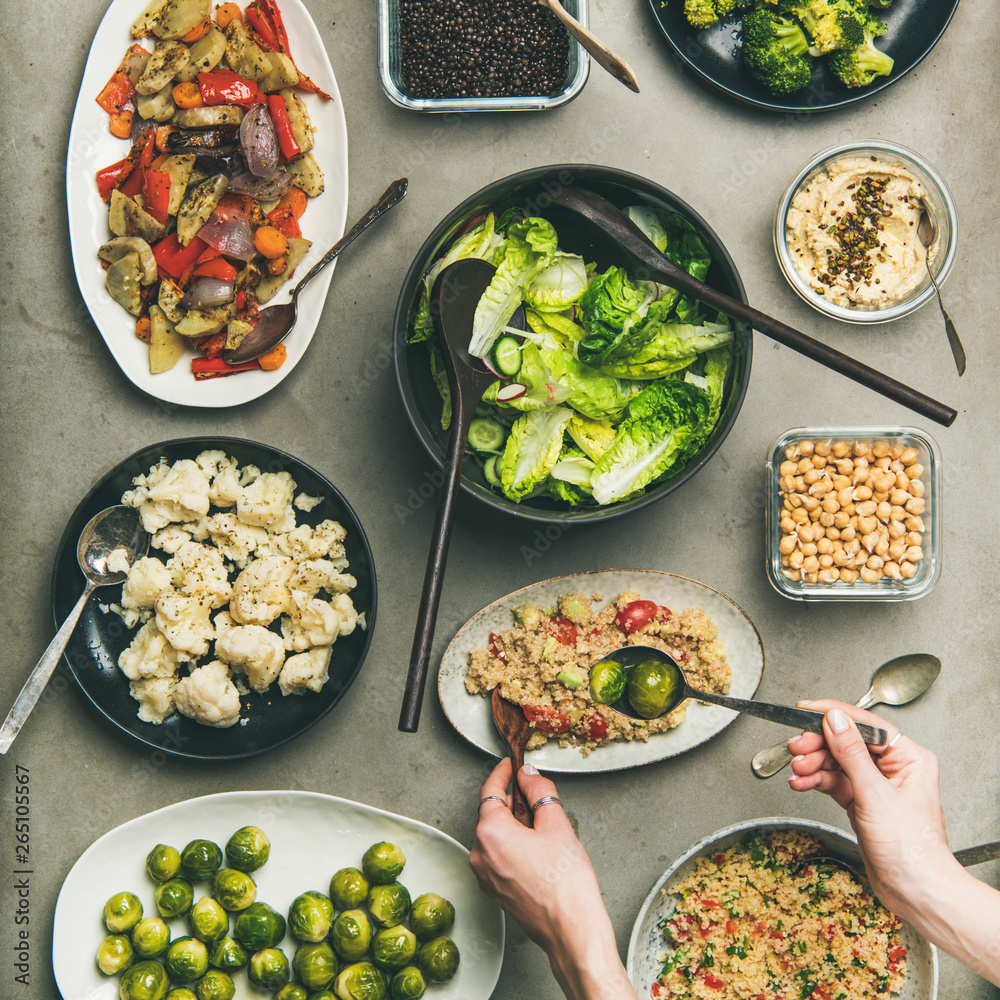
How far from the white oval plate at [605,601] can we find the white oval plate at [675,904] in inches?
13.1

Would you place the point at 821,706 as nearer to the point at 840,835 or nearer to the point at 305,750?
the point at 840,835

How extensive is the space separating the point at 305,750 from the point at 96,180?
2144 millimetres

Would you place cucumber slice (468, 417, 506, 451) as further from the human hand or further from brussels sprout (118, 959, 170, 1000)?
brussels sprout (118, 959, 170, 1000)

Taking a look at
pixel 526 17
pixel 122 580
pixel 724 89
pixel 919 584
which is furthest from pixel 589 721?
pixel 526 17

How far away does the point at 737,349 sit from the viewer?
7.91 ft

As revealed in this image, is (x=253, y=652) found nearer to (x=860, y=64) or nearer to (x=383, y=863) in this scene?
(x=383, y=863)

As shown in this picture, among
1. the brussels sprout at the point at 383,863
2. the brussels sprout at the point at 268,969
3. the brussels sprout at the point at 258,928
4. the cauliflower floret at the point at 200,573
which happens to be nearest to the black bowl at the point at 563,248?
the cauliflower floret at the point at 200,573

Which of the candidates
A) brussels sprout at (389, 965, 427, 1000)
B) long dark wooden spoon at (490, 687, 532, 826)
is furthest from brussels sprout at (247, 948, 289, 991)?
long dark wooden spoon at (490, 687, 532, 826)

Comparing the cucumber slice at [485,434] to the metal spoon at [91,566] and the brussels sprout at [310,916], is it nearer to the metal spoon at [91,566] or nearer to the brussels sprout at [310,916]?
the metal spoon at [91,566]

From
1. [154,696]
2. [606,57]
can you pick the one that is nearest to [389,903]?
[154,696]

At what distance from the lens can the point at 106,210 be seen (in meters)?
2.64

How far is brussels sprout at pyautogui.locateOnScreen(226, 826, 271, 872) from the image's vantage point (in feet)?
8.67

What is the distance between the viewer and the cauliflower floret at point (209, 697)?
2547 mm

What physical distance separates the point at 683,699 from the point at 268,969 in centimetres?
172
